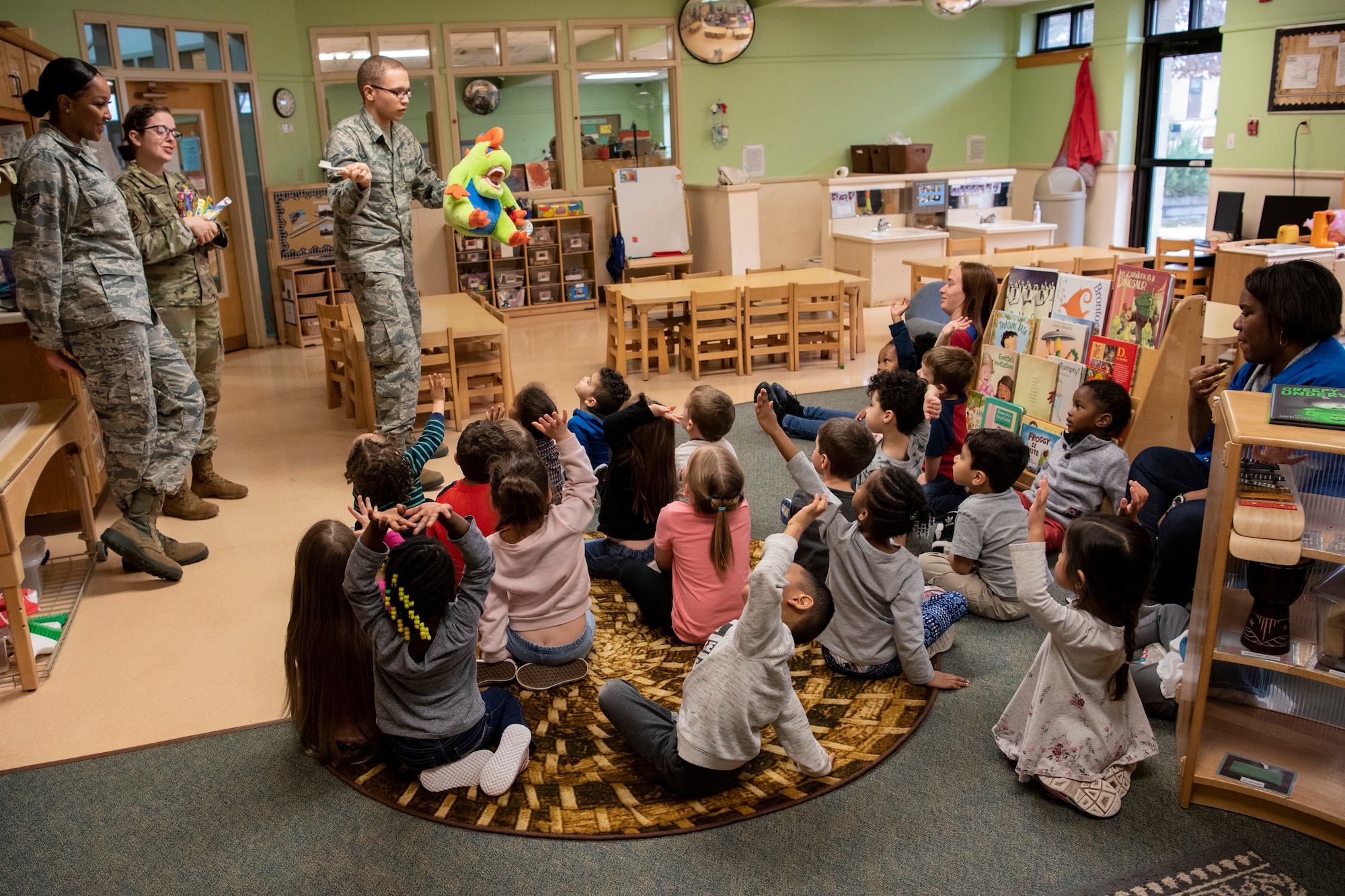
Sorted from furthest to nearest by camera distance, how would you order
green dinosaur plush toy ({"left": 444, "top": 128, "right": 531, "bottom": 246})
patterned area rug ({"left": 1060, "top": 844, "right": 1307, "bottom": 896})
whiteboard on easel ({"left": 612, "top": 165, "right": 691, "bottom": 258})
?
whiteboard on easel ({"left": 612, "top": 165, "right": 691, "bottom": 258}) < green dinosaur plush toy ({"left": 444, "top": 128, "right": 531, "bottom": 246}) < patterned area rug ({"left": 1060, "top": 844, "right": 1307, "bottom": 896})

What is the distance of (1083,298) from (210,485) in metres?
4.12

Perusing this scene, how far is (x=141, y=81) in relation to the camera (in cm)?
780

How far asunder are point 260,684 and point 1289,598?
112 inches

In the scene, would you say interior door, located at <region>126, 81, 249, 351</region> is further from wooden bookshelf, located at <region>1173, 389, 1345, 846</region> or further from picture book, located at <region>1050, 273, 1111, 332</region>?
wooden bookshelf, located at <region>1173, 389, 1345, 846</region>

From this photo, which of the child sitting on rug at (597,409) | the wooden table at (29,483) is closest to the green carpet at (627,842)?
the wooden table at (29,483)

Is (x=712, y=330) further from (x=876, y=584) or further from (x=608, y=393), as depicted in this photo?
(x=876, y=584)

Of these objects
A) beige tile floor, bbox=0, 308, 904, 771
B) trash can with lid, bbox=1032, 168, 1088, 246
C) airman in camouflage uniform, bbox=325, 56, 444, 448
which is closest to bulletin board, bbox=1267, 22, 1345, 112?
trash can with lid, bbox=1032, 168, 1088, 246

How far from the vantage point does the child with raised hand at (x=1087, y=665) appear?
7.57 feet

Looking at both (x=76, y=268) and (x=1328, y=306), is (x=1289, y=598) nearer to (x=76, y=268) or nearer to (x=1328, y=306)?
(x=1328, y=306)

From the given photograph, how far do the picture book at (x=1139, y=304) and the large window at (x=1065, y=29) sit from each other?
26.0ft

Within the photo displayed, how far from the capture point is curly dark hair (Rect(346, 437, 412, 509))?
2848mm

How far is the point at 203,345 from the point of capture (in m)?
Answer: 4.71

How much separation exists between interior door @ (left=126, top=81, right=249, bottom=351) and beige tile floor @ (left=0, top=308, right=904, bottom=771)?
7.88 feet

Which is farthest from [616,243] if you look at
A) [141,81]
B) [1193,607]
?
[1193,607]
